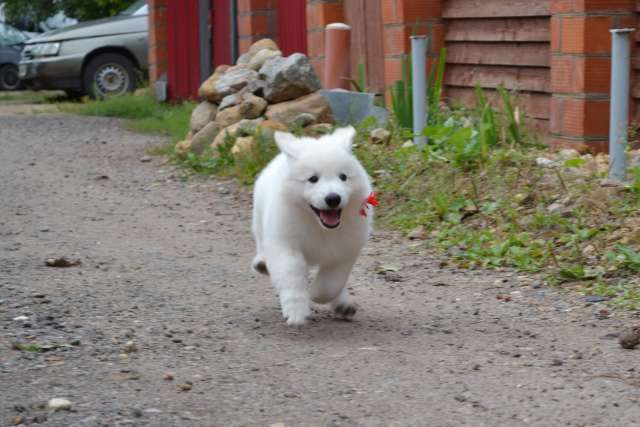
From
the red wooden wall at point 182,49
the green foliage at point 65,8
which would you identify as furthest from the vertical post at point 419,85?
the green foliage at point 65,8

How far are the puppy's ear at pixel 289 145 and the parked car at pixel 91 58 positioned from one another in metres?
14.2

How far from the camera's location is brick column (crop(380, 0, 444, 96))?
10906 millimetres

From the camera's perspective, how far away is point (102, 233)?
326 inches

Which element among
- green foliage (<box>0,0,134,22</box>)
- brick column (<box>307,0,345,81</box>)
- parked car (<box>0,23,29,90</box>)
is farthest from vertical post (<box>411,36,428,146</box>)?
parked car (<box>0,23,29,90</box>)

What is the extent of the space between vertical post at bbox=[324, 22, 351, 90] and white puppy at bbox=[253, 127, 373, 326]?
5939 mm

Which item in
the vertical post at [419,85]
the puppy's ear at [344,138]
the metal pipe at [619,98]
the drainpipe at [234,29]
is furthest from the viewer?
the drainpipe at [234,29]

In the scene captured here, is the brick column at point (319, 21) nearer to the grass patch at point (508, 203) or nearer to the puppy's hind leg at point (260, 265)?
the grass patch at point (508, 203)

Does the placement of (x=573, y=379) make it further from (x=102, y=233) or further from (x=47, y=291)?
(x=102, y=233)

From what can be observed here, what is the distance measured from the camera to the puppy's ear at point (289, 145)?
17.5ft

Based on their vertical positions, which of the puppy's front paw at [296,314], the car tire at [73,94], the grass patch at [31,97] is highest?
the puppy's front paw at [296,314]

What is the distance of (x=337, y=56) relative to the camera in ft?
37.8

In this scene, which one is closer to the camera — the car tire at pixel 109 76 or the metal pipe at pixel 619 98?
the metal pipe at pixel 619 98

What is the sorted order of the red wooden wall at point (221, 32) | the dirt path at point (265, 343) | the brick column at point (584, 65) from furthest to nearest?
the red wooden wall at point (221, 32) → the brick column at point (584, 65) → the dirt path at point (265, 343)

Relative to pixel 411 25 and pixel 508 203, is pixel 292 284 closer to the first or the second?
pixel 508 203
